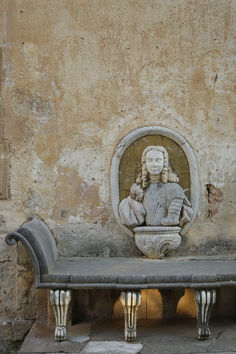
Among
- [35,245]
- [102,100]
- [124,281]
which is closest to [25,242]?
[35,245]

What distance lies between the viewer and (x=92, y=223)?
3654 millimetres

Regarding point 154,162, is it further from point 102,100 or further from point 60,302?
point 60,302

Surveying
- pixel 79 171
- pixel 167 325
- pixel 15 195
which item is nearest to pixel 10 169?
pixel 15 195

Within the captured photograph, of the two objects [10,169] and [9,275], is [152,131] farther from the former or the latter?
[9,275]

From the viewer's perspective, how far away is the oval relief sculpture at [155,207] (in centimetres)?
341

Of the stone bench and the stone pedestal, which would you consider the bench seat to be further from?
the stone pedestal

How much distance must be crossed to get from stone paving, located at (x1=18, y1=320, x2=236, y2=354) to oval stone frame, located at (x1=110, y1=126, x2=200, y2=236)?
814 millimetres

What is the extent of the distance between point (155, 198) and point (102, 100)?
101cm

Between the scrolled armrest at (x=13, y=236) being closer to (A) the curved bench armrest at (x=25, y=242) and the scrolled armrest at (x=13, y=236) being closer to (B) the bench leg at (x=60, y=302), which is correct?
(A) the curved bench armrest at (x=25, y=242)

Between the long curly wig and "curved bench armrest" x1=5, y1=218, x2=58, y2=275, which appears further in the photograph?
the long curly wig

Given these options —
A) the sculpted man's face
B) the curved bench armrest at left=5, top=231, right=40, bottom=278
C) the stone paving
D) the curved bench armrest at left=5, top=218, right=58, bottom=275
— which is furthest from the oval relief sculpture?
the curved bench armrest at left=5, top=231, right=40, bottom=278

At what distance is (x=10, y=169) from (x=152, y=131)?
4.26ft

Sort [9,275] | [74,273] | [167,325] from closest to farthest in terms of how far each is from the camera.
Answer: [74,273], [167,325], [9,275]

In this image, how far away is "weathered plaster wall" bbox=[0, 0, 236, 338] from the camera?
366cm
